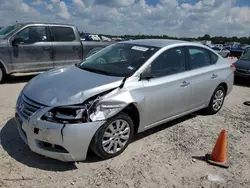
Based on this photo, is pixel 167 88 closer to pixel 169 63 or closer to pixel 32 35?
pixel 169 63

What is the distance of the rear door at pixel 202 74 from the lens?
15.7 feet

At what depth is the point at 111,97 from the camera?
11.1ft

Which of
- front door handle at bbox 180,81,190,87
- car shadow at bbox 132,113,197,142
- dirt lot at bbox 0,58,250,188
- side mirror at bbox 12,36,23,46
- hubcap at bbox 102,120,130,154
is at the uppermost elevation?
side mirror at bbox 12,36,23,46

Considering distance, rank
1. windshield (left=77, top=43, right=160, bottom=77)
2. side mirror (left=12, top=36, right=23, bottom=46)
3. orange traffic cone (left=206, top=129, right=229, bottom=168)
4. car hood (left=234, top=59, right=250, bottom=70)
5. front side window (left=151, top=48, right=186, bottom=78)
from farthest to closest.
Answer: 1. car hood (left=234, top=59, right=250, bottom=70)
2. side mirror (left=12, top=36, right=23, bottom=46)
3. front side window (left=151, top=48, right=186, bottom=78)
4. windshield (left=77, top=43, right=160, bottom=77)
5. orange traffic cone (left=206, top=129, right=229, bottom=168)

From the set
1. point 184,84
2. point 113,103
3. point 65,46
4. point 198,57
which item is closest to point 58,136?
point 113,103

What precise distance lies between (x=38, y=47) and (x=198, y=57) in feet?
16.5

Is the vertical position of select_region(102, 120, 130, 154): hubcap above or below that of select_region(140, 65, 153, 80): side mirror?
below

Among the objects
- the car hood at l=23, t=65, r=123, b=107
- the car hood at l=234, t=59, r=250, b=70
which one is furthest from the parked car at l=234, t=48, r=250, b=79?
the car hood at l=23, t=65, r=123, b=107

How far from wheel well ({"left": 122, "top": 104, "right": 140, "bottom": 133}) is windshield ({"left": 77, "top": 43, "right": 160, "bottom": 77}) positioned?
49 cm

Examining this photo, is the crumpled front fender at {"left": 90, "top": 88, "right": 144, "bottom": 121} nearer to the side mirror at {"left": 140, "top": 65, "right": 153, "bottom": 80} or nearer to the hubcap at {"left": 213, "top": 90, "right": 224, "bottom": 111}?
the side mirror at {"left": 140, "top": 65, "right": 153, "bottom": 80}

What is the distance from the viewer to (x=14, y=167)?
3254 millimetres

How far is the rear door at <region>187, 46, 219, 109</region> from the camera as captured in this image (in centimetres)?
478

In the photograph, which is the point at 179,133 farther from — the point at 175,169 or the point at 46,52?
the point at 46,52

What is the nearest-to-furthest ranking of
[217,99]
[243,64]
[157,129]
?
[157,129]
[217,99]
[243,64]
